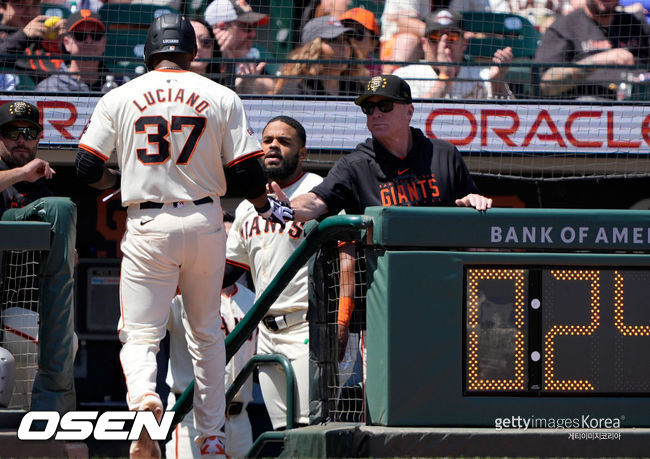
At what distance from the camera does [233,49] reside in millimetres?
8797

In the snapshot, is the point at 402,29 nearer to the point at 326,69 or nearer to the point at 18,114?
the point at 326,69

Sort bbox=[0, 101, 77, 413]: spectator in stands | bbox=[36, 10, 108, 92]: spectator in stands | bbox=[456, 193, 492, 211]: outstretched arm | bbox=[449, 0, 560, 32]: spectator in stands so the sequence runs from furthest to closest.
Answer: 1. bbox=[449, 0, 560, 32]: spectator in stands
2. bbox=[36, 10, 108, 92]: spectator in stands
3. bbox=[0, 101, 77, 413]: spectator in stands
4. bbox=[456, 193, 492, 211]: outstretched arm

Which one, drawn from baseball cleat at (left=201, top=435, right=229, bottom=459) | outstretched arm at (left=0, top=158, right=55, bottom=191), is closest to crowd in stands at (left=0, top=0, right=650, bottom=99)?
outstretched arm at (left=0, top=158, right=55, bottom=191)

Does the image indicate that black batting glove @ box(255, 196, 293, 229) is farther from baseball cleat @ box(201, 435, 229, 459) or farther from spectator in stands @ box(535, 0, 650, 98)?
spectator in stands @ box(535, 0, 650, 98)

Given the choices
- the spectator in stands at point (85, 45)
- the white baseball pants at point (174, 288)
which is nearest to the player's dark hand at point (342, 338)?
the white baseball pants at point (174, 288)

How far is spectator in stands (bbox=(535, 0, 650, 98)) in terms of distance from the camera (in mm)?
Answer: 8625

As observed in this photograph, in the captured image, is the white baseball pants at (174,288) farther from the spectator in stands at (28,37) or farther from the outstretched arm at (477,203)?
the spectator in stands at (28,37)

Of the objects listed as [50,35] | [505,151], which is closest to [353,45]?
[505,151]

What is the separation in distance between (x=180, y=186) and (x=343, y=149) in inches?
151

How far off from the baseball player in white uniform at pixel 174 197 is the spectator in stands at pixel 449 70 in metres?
3.89

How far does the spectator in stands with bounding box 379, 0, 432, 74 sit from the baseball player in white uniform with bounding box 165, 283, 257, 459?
109 inches

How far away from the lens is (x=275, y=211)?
15.5 ft

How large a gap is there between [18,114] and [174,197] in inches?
78.9

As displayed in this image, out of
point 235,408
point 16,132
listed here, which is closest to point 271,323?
point 235,408
